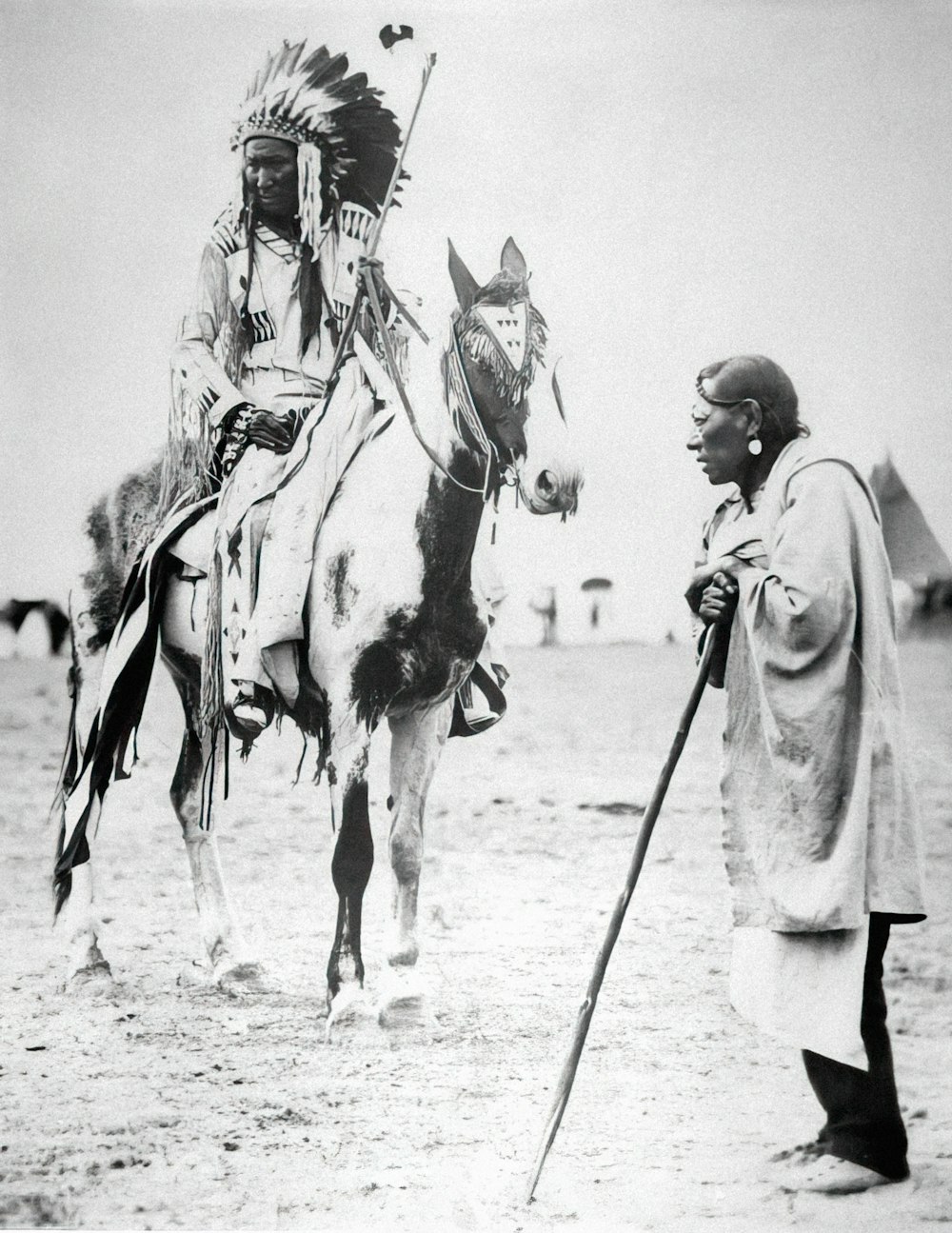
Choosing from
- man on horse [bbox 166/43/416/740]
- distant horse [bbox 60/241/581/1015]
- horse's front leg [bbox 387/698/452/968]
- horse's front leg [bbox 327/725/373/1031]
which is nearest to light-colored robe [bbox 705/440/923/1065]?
distant horse [bbox 60/241/581/1015]

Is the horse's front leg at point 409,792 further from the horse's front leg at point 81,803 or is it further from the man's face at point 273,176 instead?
the man's face at point 273,176

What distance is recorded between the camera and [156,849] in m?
3.86

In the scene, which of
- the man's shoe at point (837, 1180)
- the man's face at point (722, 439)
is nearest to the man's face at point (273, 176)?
the man's face at point (722, 439)

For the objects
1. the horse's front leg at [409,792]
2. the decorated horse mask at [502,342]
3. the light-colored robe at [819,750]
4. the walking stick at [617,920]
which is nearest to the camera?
the light-colored robe at [819,750]

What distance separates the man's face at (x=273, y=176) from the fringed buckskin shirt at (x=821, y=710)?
159 cm

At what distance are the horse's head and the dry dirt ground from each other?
0.53 metres

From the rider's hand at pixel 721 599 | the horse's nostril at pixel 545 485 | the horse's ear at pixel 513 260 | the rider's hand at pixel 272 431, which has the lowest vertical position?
the rider's hand at pixel 721 599

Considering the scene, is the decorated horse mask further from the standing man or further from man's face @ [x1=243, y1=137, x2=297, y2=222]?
the standing man

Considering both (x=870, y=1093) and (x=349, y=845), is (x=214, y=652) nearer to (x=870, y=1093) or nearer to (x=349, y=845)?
(x=349, y=845)

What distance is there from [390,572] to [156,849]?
1.06 m

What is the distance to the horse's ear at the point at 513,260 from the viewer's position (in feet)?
12.2

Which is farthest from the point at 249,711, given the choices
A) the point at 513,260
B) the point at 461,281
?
the point at 513,260

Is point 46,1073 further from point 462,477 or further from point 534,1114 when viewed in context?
point 462,477

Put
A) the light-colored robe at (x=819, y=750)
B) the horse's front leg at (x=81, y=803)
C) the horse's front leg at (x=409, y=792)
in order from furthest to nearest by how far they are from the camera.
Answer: the horse's front leg at (x=81, y=803) < the horse's front leg at (x=409, y=792) < the light-colored robe at (x=819, y=750)
